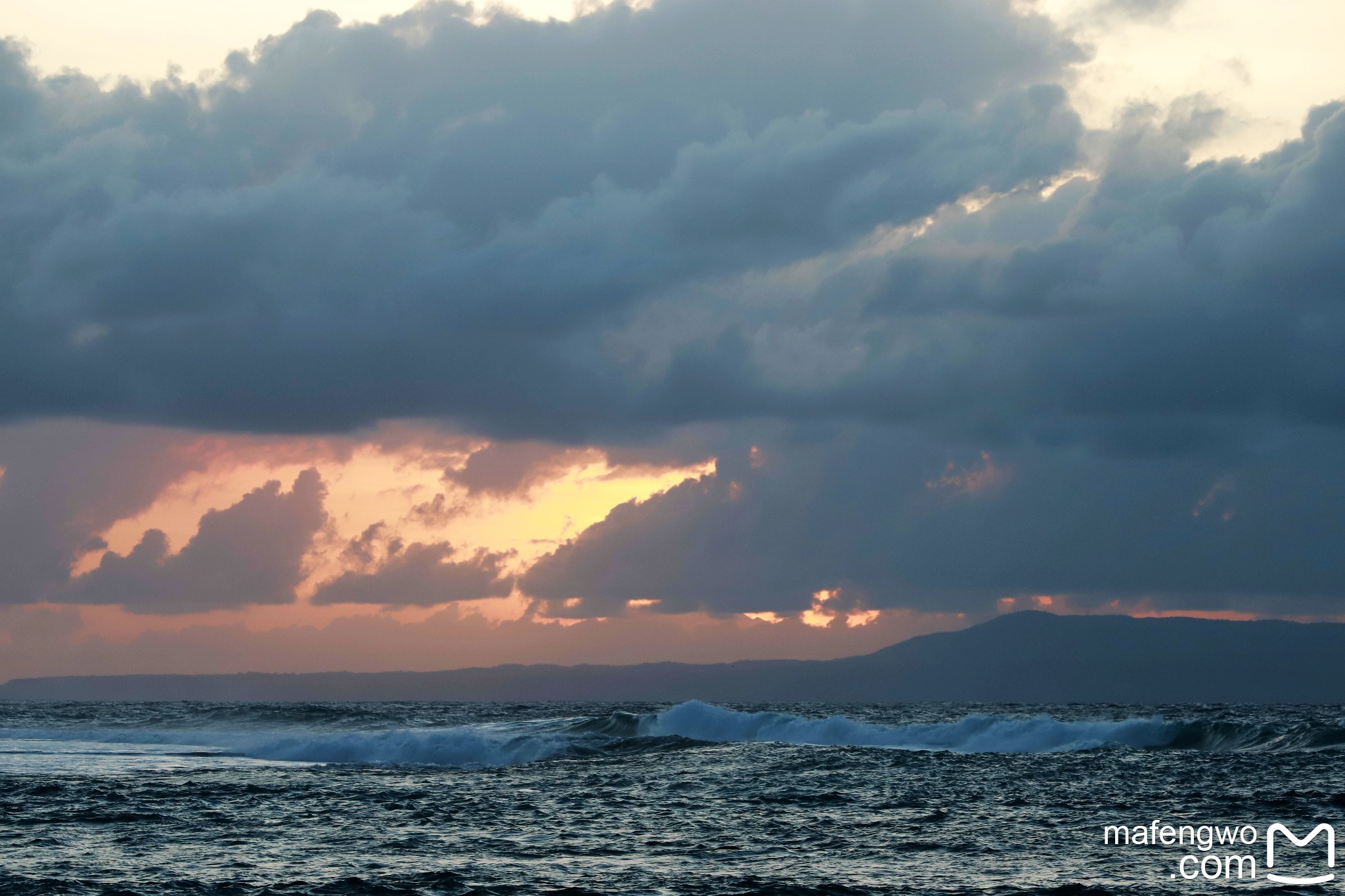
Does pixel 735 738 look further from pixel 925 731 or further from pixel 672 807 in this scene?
pixel 672 807

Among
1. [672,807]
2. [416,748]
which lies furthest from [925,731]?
[672,807]

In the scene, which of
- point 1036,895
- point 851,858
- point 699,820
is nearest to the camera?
point 1036,895

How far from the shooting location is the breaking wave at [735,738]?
2389 inches

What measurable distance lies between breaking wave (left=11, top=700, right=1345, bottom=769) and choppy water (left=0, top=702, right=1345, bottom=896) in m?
0.20

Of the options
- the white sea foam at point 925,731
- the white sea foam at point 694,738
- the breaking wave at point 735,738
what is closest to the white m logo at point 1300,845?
the breaking wave at point 735,738

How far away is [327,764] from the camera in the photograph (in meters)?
59.2

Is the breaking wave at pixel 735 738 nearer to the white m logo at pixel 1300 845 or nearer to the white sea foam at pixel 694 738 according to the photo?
the white sea foam at pixel 694 738

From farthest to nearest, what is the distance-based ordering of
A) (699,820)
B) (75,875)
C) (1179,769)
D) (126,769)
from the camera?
1. (126,769)
2. (1179,769)
3. (699,820)
4. (75,875)

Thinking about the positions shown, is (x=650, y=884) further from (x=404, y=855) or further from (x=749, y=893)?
(x=404, y=855)

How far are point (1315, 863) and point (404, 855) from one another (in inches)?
831

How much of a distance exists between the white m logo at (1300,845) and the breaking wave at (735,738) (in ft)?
91.8

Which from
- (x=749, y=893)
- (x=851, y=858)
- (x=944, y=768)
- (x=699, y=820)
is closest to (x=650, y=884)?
(x=749, y=893)

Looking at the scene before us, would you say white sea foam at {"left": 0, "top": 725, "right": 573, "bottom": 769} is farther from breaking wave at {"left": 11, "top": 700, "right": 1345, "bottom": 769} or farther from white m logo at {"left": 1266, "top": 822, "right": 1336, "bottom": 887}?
white m logo at {"left": 1266, "top": 822, "right": 1336, "bottom": 887}

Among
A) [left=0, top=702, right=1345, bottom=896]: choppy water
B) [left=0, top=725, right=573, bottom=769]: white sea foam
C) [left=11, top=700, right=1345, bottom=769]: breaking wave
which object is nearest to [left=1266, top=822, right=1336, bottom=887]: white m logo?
[left=0, top=702, right=1345, bottom=896]: choppy water
